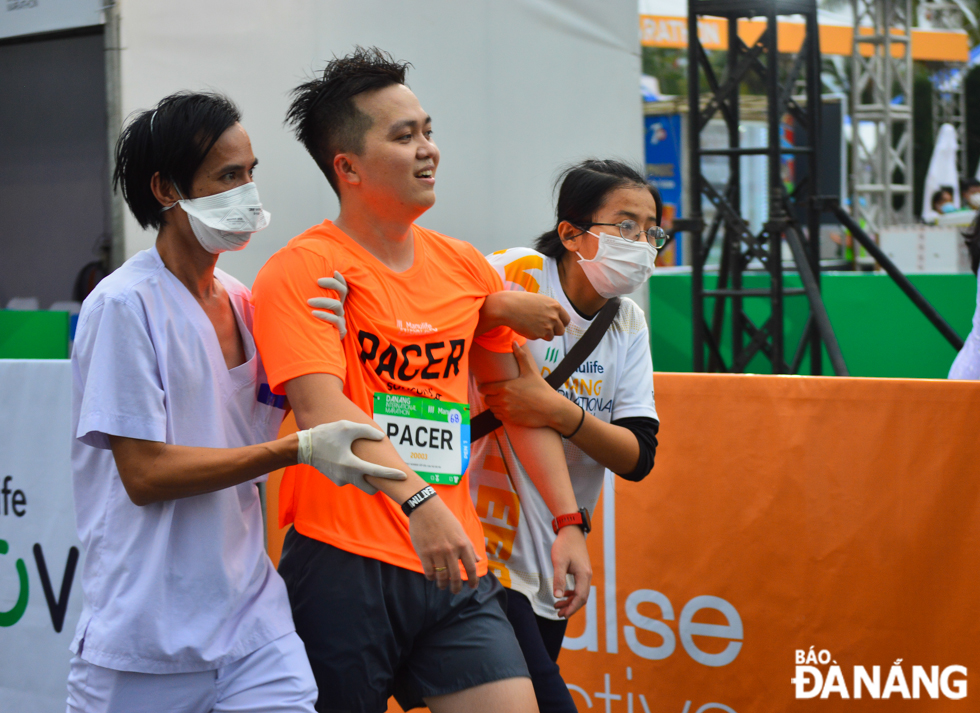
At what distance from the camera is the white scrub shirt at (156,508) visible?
5.81 ft

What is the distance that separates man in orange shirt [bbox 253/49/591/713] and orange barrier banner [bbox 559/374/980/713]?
4.41ft

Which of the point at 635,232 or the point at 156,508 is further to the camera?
the point at 635,232

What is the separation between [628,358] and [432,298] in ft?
2.36

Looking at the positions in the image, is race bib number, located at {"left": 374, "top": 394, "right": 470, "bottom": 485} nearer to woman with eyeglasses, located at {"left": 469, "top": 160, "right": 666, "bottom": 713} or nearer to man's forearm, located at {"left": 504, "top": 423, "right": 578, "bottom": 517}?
man's forearm, located at {"left": 504, "top": 423, "right": 578, "bottom": 517}

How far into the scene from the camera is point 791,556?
3.24m

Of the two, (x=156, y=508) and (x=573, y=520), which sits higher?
(x=156, y=508)

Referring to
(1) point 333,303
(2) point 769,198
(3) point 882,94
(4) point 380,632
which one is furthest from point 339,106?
(3) point 882,94

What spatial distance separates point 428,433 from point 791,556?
176cm

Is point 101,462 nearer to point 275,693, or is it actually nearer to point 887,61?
point 275,693

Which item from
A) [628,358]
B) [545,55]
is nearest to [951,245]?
[545,55]

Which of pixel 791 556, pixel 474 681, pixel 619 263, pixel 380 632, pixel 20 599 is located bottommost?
pixel 20 599

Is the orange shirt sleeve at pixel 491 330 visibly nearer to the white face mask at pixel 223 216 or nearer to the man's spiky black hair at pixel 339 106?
the man's spiky black hair at pixel 339 106

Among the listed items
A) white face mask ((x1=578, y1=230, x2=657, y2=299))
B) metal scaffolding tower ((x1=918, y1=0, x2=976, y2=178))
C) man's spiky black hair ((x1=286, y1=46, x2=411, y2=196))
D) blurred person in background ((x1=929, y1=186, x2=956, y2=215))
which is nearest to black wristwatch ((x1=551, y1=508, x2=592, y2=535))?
white face mask ((x1=578, y1=230, x2=657, y2=299))

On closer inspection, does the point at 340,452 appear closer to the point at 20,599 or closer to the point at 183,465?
the point at 183,465
